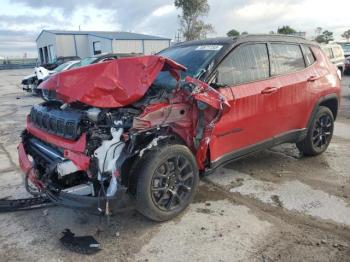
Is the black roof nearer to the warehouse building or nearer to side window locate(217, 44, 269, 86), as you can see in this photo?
side window locate(217, 44, 269, 86)

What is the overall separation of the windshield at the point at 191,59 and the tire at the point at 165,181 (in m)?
0.79

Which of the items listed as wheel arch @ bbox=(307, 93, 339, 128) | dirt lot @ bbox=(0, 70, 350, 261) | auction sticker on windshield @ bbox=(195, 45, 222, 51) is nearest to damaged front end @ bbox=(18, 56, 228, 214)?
dirt lot @ bbox=(0, 70, 350, 261)

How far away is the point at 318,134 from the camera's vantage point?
19.4 feet

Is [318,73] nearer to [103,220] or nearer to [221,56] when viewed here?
[221,56]

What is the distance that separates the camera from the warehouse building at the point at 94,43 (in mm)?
41219

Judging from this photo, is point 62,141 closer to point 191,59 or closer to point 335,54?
point 191,59

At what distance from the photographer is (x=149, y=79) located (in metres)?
3.73

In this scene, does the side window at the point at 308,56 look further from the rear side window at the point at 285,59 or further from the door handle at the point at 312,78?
the door handle at the point at 312,78

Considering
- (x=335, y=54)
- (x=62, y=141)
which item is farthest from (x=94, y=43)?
(x=62, y=141)

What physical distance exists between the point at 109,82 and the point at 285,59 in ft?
8.85

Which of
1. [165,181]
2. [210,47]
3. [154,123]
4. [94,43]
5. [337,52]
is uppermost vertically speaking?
[94,43]

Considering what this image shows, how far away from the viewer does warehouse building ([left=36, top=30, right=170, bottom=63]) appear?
41219 millimetres

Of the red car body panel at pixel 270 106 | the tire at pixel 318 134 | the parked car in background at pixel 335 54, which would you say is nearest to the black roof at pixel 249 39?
the red car body panel at pixel 270 106

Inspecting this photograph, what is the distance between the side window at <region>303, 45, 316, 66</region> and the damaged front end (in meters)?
2.27
